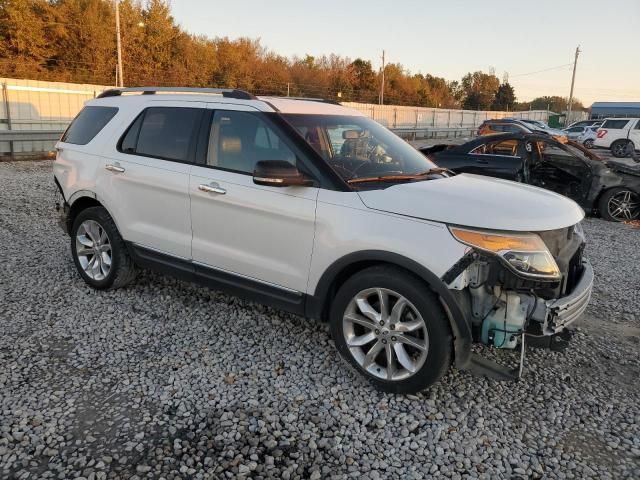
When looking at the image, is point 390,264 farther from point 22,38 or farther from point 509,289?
point 22,38

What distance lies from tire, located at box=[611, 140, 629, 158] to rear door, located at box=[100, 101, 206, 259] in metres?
25.1

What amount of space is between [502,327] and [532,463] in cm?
74

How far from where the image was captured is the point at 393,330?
3262mm

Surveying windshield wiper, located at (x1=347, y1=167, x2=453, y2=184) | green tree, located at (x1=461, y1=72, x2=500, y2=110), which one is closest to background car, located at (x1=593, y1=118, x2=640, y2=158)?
windshield wiper, located at (x1=347, y1=167, x2=453, y2=184)

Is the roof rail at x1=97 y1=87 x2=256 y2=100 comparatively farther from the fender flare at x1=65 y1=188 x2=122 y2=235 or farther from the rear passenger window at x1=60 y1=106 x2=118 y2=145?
the fender flare at x1=65 y1=188 x2=122 y2=235

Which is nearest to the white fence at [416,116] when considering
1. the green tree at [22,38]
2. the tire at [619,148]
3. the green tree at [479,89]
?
the tire at [619,148]

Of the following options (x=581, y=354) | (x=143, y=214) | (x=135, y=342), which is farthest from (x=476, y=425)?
(x=143, y=214)

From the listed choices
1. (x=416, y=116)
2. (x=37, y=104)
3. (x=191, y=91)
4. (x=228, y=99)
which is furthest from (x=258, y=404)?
(x=416, y=116)

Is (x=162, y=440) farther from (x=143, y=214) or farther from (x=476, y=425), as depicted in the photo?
(x=143, y=214)

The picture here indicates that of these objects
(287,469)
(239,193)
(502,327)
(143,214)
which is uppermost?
(239,193)

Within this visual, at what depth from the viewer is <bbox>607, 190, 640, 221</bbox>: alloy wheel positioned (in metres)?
9.06

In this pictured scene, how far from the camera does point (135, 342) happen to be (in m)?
4.00

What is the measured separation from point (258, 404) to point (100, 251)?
258 centimetres

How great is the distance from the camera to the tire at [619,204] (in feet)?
29.7
